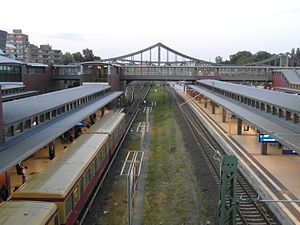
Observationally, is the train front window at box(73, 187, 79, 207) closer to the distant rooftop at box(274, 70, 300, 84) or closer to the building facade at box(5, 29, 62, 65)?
the distant rooftop at box(274, 70, 300, 84)

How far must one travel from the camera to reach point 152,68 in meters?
62.4

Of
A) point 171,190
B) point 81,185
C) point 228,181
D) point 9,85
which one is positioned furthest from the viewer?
point 9,85

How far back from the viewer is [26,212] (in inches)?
331

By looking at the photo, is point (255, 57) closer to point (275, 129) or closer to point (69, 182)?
point (275, 129)

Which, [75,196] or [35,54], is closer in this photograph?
[75,196]

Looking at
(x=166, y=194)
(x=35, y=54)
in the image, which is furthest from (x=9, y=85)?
(x=35, y=54)

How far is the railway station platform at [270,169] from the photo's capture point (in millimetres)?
13062

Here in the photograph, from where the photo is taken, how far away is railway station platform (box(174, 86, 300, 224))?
42.9 ft

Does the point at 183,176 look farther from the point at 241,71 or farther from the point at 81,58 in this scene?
the point at 81,58

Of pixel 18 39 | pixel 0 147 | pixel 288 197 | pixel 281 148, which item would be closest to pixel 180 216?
pixel 288 197

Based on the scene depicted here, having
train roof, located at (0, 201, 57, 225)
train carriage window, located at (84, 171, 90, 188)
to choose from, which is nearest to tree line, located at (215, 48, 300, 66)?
train carriage window, located at (84, 171, 90, 188)

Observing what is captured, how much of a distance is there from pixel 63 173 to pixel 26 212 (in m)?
3.36

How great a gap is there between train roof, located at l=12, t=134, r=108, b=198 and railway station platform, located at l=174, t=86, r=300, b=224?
7.47 meters

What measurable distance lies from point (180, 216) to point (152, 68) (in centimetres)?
5022
